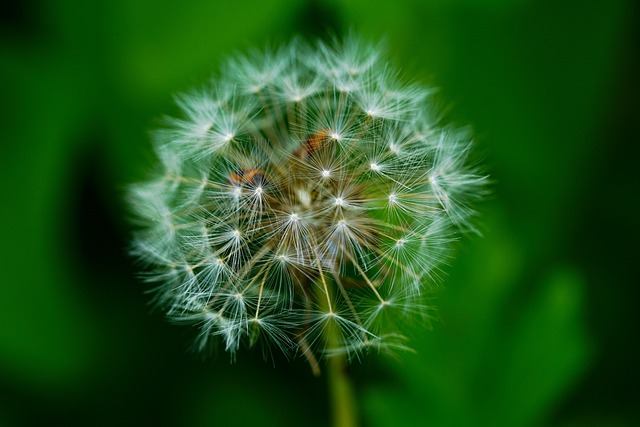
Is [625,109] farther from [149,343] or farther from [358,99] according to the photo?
[149,343]

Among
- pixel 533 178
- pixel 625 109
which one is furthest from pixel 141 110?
pixel 625 109

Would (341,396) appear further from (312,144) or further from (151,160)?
(151,160)

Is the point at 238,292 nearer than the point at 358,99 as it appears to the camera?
Yes

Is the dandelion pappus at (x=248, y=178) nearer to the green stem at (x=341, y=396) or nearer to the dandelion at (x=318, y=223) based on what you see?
the dandelion at (x=318, y=223)

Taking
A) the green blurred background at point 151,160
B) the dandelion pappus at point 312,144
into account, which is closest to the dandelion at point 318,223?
the dandelion pappus at point 312,144

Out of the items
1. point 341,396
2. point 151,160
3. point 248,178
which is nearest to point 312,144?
point 248,178

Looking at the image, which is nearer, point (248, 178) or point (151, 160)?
point (248, 178)

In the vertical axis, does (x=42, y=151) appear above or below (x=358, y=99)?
above
